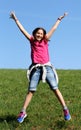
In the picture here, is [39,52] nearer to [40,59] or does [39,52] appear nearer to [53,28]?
[40,59]

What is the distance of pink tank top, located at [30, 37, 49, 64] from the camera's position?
48.6ft

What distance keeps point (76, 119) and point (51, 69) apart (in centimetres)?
203

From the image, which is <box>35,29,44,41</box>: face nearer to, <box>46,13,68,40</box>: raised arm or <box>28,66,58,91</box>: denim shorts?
<box>46,13,68,40</box>: raised arm

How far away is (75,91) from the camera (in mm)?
22469

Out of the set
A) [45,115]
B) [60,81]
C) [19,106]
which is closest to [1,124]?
[45,115]

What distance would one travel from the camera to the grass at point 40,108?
600 inches

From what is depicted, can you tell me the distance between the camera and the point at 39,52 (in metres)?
14.8

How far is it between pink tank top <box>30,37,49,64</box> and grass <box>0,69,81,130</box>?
211cm

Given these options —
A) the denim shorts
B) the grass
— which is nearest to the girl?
the denim shorts

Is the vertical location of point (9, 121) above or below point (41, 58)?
below

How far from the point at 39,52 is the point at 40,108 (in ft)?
12.2

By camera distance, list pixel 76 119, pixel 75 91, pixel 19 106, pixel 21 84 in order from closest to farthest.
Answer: pixel 76 119 → pixel 19 106 → pixel 75 91 → pixel 21 84

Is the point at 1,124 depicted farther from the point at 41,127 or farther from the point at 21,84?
the point at 21,84

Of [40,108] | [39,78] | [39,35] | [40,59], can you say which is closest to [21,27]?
[39,35]
